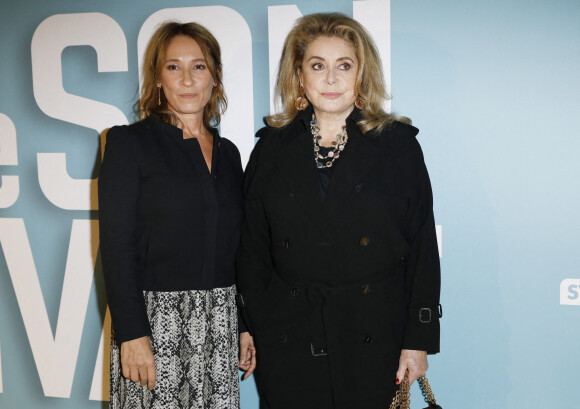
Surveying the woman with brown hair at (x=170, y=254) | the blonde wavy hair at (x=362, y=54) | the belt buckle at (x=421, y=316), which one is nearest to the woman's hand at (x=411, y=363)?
the belt buckle at (x=421, y=316)

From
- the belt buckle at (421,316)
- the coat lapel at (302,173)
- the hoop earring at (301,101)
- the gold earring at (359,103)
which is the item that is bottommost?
the belt buckle at (421,316)

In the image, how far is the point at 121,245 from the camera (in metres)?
1.78

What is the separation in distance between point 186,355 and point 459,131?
138 cm

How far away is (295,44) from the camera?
6.52 ft

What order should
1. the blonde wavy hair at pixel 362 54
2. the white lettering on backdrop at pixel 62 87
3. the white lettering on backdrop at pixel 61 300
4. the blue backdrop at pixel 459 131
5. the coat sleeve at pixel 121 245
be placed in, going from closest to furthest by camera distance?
the coat sleeve at pixel 121 245
the blonde wavy hair at pixel 362 54
the blue backdrop at pixel 459 131
the white lettering on backdrop at pixel 62 87
the white lettering on backdrop at pixel 61 300

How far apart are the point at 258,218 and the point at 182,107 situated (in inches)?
19.2

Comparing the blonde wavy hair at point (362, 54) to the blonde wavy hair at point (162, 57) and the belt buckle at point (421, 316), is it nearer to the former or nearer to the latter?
the blonde wavy hair at point (162, 57)

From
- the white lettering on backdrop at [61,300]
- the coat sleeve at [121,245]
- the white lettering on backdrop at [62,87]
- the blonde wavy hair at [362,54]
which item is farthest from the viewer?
the white lettering on backdrop at [61,300]

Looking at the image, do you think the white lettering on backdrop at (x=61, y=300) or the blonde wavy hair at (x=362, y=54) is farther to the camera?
the white lettering on backdrop at (x=61, y=300)

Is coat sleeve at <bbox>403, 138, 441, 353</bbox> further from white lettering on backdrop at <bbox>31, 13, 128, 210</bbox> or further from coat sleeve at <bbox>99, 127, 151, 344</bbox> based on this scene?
white lettering on backdrop at <bbox>31, 13, 128, 210</bbox>

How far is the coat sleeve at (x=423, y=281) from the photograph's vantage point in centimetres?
180

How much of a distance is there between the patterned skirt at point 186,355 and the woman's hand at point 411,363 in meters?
0.60

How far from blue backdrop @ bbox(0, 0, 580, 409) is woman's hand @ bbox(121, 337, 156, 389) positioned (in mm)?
868

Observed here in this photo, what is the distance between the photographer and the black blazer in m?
1.78
